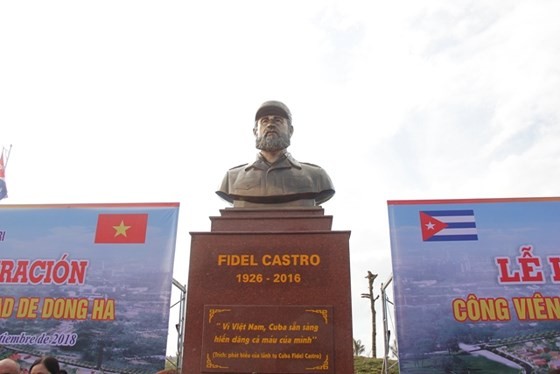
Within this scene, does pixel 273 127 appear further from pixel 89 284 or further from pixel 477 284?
pixel 89 284


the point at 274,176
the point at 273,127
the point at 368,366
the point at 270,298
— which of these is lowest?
the point at 368,366

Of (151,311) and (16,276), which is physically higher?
(16,276)

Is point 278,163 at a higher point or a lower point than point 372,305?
higher

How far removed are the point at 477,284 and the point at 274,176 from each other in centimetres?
432

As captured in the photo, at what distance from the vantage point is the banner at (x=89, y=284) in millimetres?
7500

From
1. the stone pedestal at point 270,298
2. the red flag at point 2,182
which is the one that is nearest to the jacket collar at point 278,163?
the stone pedestal at point 270,298

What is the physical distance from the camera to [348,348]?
388 centimetres

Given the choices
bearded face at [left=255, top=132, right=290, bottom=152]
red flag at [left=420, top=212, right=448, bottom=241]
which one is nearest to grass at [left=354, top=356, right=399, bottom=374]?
red flag at [left=420, top=212, right=448, bottom=241]

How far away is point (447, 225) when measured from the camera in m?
7.91

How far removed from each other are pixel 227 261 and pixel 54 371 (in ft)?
5.72

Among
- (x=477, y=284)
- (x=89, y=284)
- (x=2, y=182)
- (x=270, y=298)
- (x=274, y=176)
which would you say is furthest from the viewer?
(x=2, y=182)

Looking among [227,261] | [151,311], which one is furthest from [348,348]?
[151,311]

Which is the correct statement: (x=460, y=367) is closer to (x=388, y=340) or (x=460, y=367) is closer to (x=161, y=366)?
(x=388, y=340)

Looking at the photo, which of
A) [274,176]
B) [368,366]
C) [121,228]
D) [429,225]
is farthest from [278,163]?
[368,366]
